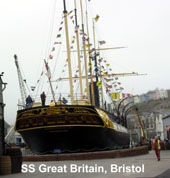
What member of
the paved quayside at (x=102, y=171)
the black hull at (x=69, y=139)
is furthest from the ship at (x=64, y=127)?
the paved quayside at (x=102, y=171)

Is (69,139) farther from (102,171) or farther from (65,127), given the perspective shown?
(102,171)

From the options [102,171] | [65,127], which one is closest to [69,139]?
[65,127]

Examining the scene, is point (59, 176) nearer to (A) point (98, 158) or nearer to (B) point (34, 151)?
(A) point (98, 158)

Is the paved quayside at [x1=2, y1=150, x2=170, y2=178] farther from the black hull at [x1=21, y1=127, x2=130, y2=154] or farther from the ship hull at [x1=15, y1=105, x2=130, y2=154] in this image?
the black hull at [x1=21, y1=127, x2=130, y2=154]

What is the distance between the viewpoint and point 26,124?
25047 mm

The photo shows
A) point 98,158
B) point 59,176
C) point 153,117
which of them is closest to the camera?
point 59,176

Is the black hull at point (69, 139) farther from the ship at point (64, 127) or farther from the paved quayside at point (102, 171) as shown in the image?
the paved quayside at point (102, 171)

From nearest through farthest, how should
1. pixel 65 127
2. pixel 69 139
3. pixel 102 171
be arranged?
1. pixel 102 171
2. pixel 65 127
3. pixel 69 139

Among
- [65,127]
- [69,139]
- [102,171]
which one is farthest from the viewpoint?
[69,139]

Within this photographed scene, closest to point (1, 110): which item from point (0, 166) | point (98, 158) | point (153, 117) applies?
point (0, 166)

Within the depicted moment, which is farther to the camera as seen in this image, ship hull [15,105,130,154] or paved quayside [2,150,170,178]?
ship hull [15,105,130,154]

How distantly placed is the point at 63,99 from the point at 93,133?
451 centimetres

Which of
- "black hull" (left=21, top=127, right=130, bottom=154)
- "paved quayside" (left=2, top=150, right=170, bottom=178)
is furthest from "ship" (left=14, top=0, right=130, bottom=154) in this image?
"paved quayside" (left=2, top=150, right=170, bottom=178)

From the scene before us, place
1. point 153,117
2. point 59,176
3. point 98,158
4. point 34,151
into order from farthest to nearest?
point 153,117, point 34,151, point 98,158, point 59,176
